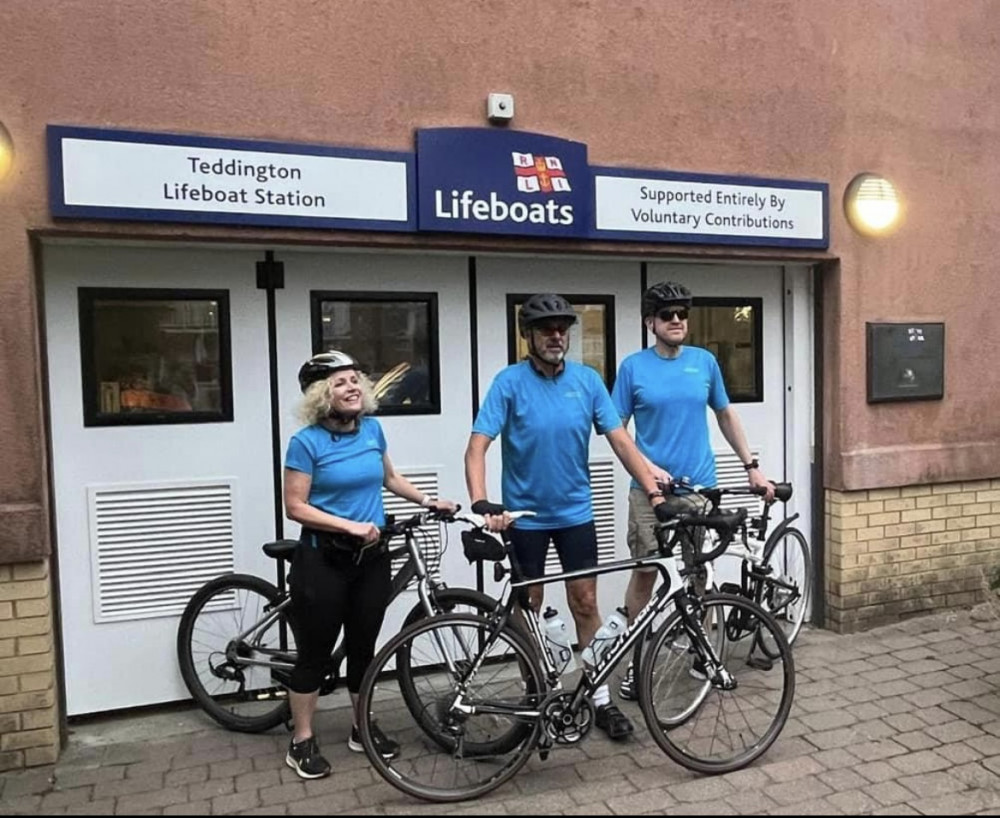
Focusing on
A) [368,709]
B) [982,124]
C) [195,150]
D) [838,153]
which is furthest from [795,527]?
[195,150]

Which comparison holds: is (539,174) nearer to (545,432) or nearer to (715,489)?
(545,432)

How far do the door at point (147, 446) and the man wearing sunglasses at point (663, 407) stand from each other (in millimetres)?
1720

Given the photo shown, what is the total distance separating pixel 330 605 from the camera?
3.41 m

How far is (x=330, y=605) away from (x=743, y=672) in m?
1.72

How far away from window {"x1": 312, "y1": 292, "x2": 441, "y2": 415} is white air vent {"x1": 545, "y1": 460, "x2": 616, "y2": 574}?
967 mm

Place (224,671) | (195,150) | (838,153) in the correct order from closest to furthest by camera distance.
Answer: (195,150)
(224,671)
(838,153)

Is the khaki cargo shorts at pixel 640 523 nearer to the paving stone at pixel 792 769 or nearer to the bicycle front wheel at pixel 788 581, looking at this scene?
the bicycle front wheel at pixel 788 581

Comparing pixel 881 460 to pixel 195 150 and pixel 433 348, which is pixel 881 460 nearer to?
pixel 433 348

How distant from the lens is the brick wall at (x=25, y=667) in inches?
140

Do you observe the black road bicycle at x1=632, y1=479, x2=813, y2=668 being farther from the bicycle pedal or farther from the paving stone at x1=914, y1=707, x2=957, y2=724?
the paving stone at x1=914, y1=707, x2=957, y2=724

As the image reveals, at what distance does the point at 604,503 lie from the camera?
4.91 meters

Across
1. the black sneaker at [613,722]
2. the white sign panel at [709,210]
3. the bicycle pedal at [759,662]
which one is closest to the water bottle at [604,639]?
the black sneaker at [613,722]

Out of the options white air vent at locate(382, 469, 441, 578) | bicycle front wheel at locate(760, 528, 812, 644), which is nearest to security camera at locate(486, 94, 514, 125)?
white air vent at locate(382, 469, 441, 578)

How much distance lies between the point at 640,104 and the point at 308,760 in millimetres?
3371
